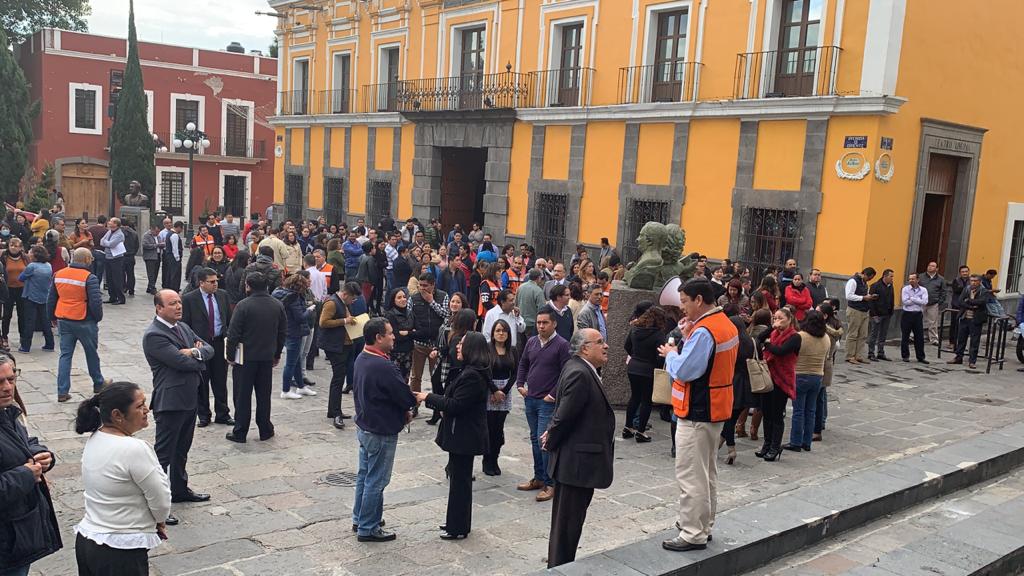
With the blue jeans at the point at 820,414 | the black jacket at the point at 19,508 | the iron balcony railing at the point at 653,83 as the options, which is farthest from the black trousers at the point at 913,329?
the black jacket at the point at 19,508

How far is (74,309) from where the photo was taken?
8.68 metres

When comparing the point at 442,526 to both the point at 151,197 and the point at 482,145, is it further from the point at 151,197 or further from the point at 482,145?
the point at 151,197

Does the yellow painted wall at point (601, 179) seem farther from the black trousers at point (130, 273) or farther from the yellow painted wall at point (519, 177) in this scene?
the black trousers at point (130, 273)

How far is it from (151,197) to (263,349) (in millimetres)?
28709

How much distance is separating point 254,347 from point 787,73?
1143 centimetres

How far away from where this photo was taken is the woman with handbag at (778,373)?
7.92m

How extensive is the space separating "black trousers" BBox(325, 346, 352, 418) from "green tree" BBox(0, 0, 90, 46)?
37183 millimetres

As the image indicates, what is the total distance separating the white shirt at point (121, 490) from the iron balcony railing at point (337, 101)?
2313 cm

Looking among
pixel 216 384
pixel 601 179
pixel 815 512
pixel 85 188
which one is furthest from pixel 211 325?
pixel 85 188

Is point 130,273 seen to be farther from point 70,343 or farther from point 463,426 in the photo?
point 463,426

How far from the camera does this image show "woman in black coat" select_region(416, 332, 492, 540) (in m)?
5.83

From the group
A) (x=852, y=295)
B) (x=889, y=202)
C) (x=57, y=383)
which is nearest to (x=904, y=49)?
(x=889, y=202)

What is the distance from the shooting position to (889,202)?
14516 millimetres

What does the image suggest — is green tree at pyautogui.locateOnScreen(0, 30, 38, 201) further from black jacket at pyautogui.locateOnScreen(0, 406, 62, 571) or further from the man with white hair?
black jacket at pyautogui.locateOnScreen(0, 406, 62, 571)
